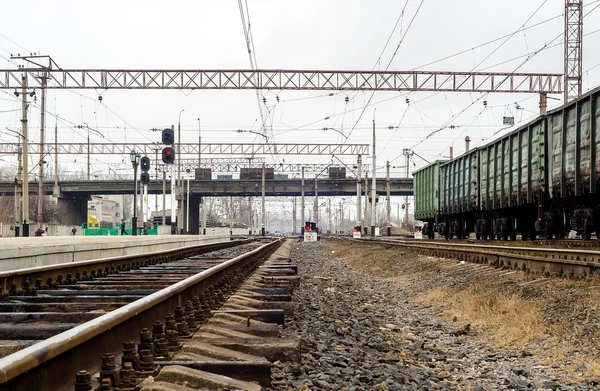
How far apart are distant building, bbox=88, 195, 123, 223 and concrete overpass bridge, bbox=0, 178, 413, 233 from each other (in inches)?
1554

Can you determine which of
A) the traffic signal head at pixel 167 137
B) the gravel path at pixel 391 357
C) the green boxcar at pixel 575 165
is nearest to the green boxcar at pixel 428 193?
the traffic signal head at pixel 167 137

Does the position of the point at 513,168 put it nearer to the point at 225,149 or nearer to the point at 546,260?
the point at 546,260

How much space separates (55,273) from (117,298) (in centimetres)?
265

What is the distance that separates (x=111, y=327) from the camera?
361 cm

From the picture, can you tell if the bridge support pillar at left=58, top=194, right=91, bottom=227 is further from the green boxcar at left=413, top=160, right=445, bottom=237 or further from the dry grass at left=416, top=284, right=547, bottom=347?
the dry grass at left=416, top=284, right=547, bottom=347

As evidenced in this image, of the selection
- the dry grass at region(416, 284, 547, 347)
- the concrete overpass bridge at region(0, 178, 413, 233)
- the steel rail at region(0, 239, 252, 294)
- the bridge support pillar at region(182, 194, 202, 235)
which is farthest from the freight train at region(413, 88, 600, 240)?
the bridge support pillar at region(182, 194, 202, 235)

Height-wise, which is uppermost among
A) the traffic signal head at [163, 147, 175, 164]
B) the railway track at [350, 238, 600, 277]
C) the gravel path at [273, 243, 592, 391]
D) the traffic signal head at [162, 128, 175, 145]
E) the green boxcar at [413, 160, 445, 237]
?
the traffic signal head at [162, 128, 175, 145]

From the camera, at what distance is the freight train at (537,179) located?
49.4 feet

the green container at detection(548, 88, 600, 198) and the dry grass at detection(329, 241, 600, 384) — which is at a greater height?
the green container at detection(548, 88, 600, 198)

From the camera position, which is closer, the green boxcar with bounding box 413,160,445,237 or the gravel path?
the gravel path

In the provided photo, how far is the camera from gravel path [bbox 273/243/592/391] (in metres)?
4.65

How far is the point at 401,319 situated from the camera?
8.58 m

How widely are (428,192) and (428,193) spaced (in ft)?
0.18

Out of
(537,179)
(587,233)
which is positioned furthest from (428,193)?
(587,233)
